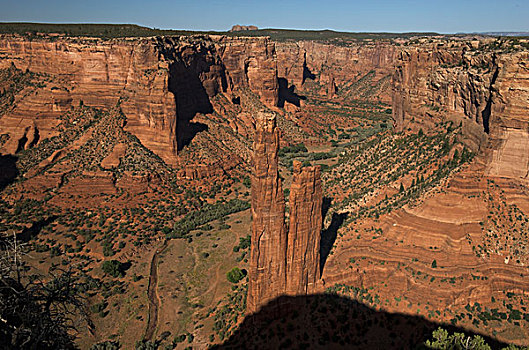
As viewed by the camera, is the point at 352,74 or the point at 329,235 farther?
the point at 352,74

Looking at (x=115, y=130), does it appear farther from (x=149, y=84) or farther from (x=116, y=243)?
(x=116, y=243)

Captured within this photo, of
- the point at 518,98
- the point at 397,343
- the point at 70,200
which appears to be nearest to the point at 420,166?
the point at 518,98

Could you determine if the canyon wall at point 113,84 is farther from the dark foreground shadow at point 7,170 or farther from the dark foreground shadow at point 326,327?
the dark foreground shadow at point 326,327

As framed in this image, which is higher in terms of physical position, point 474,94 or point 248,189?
point 474,94

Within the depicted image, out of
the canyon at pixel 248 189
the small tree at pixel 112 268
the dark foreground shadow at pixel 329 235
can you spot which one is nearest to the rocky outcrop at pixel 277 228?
the canyon at pixel 248 189

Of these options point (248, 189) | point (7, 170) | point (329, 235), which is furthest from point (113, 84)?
point (329, 235)

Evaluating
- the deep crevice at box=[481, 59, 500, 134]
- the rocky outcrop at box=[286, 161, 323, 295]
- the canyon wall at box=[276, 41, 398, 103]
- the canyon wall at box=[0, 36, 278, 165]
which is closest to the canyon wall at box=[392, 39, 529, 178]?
the deep crevice at box=[481, 59, 500, 134]

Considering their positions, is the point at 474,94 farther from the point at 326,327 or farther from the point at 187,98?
the point at 187,98
